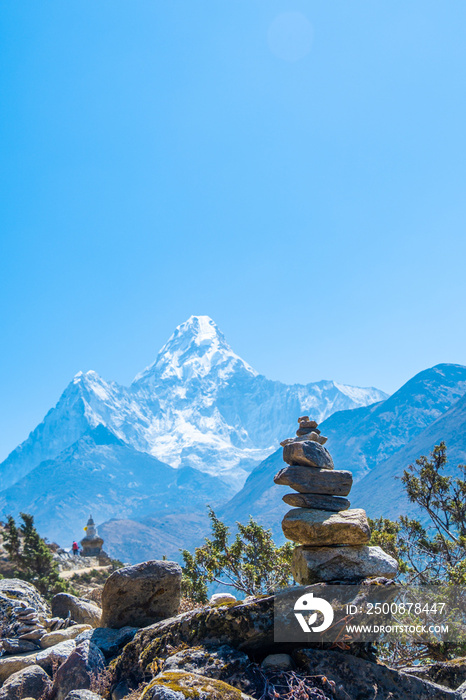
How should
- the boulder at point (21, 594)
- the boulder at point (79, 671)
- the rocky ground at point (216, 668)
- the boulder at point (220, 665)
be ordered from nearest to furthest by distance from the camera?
the rocky ground at point (216, 668), the boulder at point (220, 665), the boulder at point (79, 671), the boulder at point (21, 594)

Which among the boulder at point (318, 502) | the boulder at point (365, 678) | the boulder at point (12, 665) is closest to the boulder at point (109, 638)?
the boulder at point (12, 665)

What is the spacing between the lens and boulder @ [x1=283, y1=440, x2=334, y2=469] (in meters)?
13.9

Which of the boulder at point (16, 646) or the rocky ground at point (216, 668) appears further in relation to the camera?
the boulder at point (16, 646)

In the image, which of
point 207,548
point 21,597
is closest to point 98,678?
point 21,597

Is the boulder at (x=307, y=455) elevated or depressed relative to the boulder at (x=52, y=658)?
elevated

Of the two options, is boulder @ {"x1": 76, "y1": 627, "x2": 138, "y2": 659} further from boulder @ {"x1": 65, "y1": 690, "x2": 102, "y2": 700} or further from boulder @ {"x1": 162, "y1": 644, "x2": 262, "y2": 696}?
boulder @ {"x1": 162, "y1": 644, "x2": 262, "y2": 696}

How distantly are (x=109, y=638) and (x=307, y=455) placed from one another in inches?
270

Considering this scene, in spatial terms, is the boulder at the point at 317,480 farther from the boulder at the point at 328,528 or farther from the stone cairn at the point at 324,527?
the boulder at the point at 328,528

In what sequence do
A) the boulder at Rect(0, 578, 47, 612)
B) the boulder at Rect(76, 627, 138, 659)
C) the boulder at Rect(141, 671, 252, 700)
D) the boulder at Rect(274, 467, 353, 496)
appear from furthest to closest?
the boulder at Rect(0, 578, 47, 612) → the boulder at Rect(274, 467, 353, 496) → the boulder at Rect(76, 627, 138, 659) → the boulder at Rect(141, 671, 252, 700)

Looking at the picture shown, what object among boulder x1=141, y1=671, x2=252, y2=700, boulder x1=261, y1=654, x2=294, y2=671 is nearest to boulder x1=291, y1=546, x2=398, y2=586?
boulder x1=261, y1=654, x2=294, y2=671

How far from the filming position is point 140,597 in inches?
464

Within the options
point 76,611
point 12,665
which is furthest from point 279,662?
point 76,611

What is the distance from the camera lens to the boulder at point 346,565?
Result: 11508 mm

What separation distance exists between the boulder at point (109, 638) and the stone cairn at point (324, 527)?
4.52 meters
